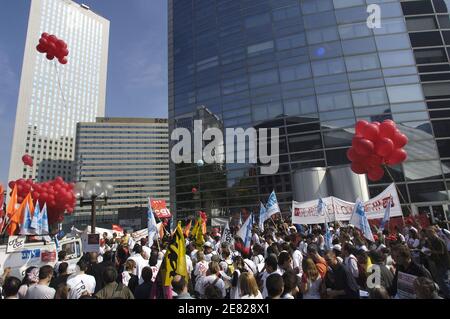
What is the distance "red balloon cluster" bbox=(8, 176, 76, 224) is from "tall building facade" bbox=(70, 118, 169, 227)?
12114 centimetres

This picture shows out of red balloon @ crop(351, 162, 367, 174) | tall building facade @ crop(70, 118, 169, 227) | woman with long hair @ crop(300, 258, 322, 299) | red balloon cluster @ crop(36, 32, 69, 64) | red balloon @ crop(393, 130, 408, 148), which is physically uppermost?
tall building facade @ crop(70, 118, 169, 227)

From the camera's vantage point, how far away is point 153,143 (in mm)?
150875

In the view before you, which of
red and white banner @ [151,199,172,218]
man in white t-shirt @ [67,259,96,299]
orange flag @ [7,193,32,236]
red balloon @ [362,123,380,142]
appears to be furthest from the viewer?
red and white banner @ [151,199,172,218]

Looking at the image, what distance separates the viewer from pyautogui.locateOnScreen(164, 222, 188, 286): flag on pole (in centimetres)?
459

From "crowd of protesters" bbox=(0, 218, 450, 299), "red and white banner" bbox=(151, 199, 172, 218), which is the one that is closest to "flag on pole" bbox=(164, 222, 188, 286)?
"crowd of protesters" bbox=(0, 218, 450, 299)

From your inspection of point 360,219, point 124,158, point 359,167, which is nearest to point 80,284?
point 360,219

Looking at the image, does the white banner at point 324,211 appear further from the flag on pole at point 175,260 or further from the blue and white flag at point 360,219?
the flag on pole at point 175,260

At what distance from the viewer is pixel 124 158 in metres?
148

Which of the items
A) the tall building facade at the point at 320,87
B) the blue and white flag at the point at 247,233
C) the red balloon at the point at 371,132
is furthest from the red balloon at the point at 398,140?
the tall building facade at the point at 320,87

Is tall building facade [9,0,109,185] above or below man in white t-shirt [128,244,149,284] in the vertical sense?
above

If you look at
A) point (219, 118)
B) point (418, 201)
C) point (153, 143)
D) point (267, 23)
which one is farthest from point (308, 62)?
point (153, 143)

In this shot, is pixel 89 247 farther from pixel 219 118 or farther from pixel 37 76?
pixel 37 76

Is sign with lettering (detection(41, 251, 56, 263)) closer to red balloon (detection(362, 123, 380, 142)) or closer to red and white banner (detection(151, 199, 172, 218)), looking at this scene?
red balloon (detection(362, 123, 380, 142))

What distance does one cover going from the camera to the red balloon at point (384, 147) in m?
9.98
